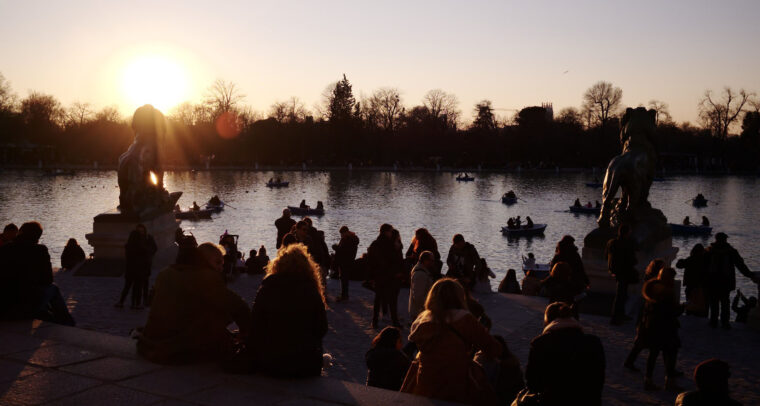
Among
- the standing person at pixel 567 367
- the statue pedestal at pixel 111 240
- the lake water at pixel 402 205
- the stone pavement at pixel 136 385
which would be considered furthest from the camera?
the lake water at pixel 402 205

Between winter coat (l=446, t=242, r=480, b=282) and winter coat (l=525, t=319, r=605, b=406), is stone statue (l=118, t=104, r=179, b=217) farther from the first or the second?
winter coat (l=525, t=319, r=605, b=406)

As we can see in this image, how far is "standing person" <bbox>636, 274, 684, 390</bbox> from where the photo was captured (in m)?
7.11

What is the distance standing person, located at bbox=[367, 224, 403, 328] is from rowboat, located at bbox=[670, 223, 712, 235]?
29.3 metres

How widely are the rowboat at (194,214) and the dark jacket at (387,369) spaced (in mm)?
35417

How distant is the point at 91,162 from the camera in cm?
9519

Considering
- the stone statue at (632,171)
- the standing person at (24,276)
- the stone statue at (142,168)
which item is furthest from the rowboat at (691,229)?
the standing person at (24,276)

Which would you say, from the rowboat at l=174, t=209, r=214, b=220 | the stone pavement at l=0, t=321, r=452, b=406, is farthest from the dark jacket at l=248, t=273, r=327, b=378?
the rowboat at l=174, t=209, r=214, b=220

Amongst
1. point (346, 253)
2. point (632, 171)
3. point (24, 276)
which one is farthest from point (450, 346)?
point (632, 171)

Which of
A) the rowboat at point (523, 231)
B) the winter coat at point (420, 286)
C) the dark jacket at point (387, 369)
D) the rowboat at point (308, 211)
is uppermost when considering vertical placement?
the winter coat at point (420, 286)

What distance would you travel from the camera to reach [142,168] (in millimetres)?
14656

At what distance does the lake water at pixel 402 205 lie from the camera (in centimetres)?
3359

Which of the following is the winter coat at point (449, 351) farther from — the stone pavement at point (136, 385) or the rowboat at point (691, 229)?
the rowboat at point (691, 229)

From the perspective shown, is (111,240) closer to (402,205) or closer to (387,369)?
(387,369)

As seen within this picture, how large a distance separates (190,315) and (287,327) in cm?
89
